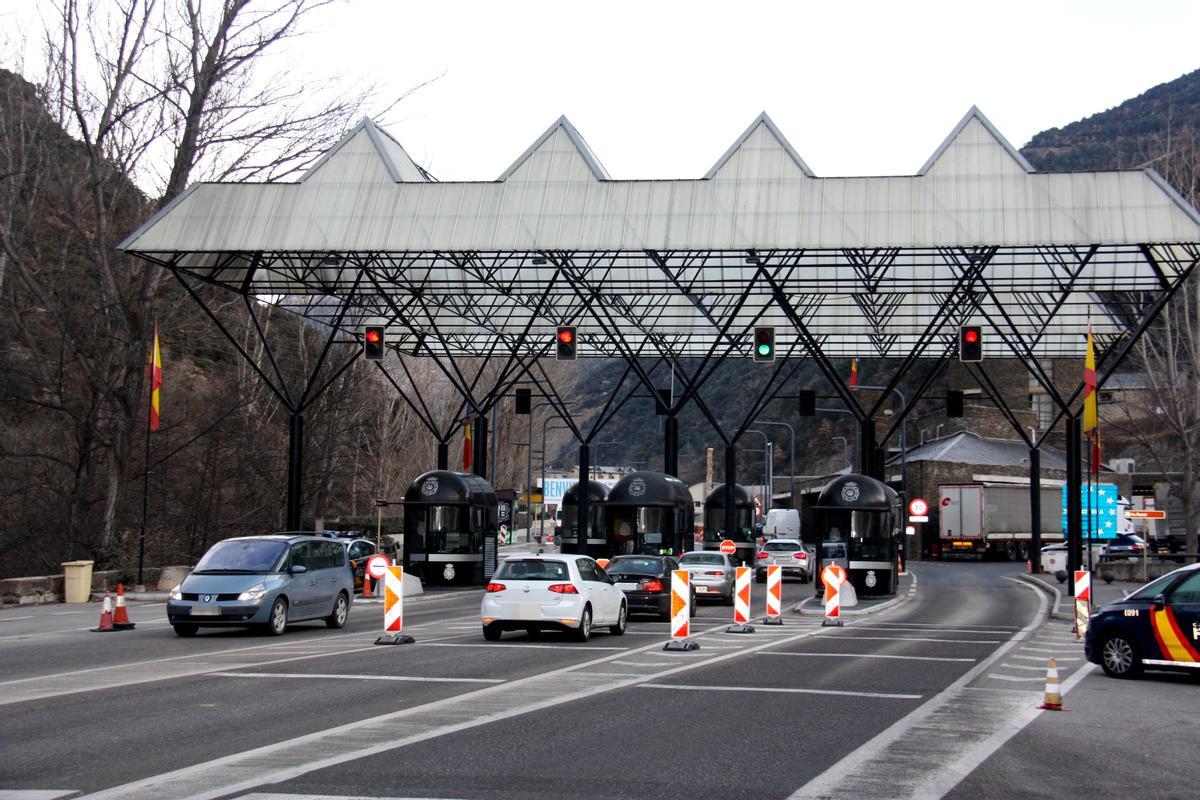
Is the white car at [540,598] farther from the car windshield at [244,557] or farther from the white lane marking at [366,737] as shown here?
the white lane marking at [366,737]

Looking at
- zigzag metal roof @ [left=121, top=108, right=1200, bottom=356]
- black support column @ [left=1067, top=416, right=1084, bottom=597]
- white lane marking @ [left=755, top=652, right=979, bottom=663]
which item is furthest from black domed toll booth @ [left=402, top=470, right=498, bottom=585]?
white lane marking @ [left=755, top=652, right=979, bottom=663]

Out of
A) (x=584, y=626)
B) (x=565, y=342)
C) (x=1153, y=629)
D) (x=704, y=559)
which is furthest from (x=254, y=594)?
(x=704, y=559)

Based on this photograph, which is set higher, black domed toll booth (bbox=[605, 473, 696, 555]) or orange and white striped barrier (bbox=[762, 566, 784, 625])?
black domed toll booth (bbox=[605, 473, 696, 555])

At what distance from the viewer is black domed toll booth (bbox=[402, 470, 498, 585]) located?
3966cm

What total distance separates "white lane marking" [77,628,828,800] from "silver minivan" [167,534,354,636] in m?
7.22

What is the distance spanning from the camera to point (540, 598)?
21234 mm

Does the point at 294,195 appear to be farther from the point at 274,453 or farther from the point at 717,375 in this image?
the point at 717,375

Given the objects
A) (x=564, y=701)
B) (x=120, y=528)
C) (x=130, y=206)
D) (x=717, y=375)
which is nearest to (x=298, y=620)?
(x=564, y=701)

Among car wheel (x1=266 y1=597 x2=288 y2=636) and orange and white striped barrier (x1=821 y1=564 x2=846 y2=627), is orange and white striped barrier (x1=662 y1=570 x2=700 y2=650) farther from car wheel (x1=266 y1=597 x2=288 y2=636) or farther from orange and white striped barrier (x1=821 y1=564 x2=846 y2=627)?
orange and white striped barrier (x1=821 y1=564 x2=846 y2=627)

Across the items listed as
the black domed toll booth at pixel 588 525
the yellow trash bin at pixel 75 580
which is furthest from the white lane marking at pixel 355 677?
the black domed toll booth at pixel 588 525

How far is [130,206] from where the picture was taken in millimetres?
43156

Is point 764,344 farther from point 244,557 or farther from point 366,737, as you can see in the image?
point 366,737

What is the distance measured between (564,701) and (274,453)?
4684 centimetres

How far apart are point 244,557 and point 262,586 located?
0.89 metres
